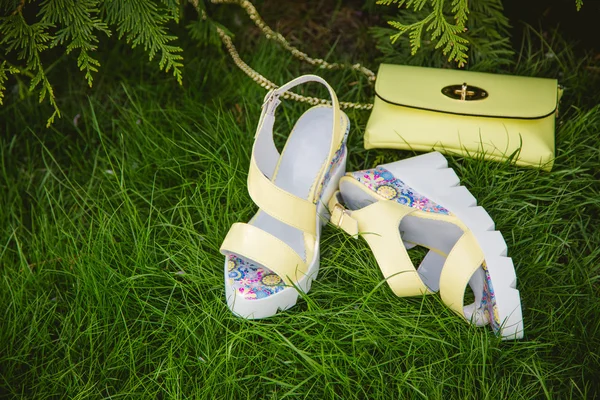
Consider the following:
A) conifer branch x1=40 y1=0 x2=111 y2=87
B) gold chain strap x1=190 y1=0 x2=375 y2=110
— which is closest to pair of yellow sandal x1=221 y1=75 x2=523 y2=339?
gold chain strap x1=190 y1=0 x2=375 y2=110

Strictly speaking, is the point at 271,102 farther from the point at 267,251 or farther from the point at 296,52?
the point at 296,52

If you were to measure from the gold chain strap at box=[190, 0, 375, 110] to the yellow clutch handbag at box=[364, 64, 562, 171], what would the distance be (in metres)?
0.26

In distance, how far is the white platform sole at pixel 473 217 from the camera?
171 cm

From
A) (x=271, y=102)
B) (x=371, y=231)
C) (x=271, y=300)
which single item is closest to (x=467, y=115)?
(x=371, y=231)

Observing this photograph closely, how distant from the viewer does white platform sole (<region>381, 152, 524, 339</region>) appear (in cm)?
171

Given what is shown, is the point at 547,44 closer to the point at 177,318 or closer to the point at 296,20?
the point at 296,20

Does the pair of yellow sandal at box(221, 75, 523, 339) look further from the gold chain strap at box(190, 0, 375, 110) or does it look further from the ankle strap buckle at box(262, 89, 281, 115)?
the gold chain strap at box(190, 0, 375, 110)

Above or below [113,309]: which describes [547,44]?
above

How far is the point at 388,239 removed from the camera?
1.87 meters

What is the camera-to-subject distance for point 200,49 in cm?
273

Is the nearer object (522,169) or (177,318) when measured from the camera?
(177,318)

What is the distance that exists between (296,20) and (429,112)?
101cm

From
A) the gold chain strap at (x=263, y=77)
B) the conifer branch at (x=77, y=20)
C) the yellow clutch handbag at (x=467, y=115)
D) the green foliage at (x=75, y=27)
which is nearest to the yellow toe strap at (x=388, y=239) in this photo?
the yellow clutch handbag at (x=467, y=115)

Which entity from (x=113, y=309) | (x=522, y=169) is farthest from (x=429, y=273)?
(x=113, y=309)
